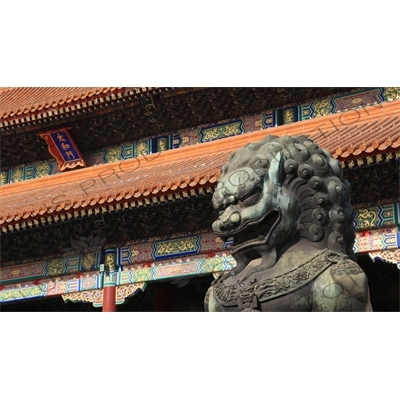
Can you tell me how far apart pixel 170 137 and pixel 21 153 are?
279 cm

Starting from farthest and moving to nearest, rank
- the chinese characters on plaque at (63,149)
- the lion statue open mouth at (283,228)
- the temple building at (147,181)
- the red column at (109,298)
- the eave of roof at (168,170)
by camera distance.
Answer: the chinese characters on plaque at (63,149)
the red column at (109,298)
the temple building at (147,181)
the eave of roof at (168,170)
the lion statue open mouth at (283,228)

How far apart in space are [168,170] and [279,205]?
27.5 ft

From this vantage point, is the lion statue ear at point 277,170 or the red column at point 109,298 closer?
the lion statue ear at point 277,170

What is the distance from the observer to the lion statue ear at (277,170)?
3982 mm

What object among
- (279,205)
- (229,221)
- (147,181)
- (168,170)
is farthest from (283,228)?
(168,170)

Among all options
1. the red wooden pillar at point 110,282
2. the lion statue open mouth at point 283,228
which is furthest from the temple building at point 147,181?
the lion statue open mouth at point 283,228

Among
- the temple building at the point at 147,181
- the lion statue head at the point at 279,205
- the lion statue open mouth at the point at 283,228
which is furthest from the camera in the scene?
the temple building at the point at 147,181

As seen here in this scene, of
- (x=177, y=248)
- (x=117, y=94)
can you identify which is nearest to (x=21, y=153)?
(x=117, y=94)

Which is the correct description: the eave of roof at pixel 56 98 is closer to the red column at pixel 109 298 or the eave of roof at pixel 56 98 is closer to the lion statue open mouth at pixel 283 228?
the red column at pixel 109 298

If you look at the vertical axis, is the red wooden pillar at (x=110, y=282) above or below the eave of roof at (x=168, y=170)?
below

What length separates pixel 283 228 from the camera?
3924mm

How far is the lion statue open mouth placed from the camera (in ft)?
12.3

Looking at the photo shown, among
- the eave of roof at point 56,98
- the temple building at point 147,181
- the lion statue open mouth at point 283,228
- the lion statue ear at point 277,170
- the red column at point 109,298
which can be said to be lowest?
the lion statue open mouth at point 283,228

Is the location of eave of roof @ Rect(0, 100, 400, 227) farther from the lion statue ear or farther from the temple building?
the lion statue ear
